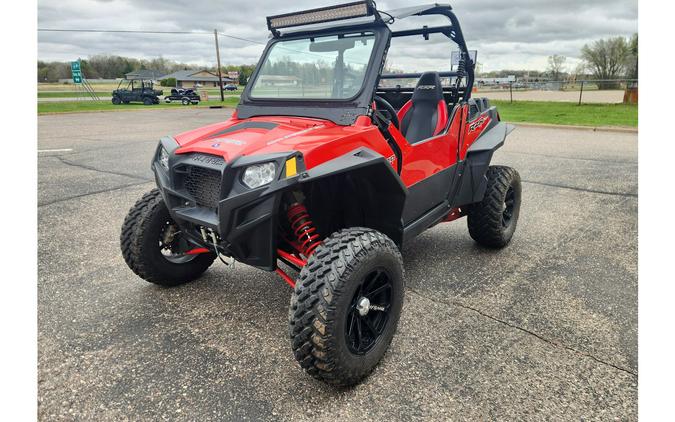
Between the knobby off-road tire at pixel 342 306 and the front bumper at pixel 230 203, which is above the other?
the front bumper at pixel 230 203

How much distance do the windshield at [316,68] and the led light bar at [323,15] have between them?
0.65 ft

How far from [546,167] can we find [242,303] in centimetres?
678

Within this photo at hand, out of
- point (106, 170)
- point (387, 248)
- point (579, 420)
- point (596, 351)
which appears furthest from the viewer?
point (106, 170)

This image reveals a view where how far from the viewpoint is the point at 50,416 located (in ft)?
7.13

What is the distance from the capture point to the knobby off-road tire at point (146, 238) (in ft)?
10.3

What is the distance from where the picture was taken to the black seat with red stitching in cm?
376

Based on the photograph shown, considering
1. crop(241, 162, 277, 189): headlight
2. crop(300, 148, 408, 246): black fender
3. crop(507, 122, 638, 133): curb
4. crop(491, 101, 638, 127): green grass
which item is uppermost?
crop(491, 101, 638, 127): green grass

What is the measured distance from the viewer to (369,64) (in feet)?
9.55

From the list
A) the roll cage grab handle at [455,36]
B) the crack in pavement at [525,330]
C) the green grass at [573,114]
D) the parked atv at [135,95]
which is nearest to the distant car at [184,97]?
the parked atv at [135,95]

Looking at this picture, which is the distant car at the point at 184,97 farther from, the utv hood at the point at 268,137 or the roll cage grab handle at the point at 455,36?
the utv hood at the point at 268,137

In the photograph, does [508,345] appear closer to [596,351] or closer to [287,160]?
[596,351]

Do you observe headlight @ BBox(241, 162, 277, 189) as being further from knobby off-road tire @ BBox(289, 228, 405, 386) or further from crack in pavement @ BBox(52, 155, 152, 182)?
crack in pavement @ BBox(52, 155, 152, 182)

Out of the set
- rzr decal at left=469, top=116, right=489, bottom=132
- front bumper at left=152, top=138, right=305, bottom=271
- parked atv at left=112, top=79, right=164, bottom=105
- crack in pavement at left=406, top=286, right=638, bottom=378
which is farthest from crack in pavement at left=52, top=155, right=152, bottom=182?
parked atv at left=112, top=79, right=164, bottom=105

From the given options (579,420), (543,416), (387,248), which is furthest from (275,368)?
(579,420)
